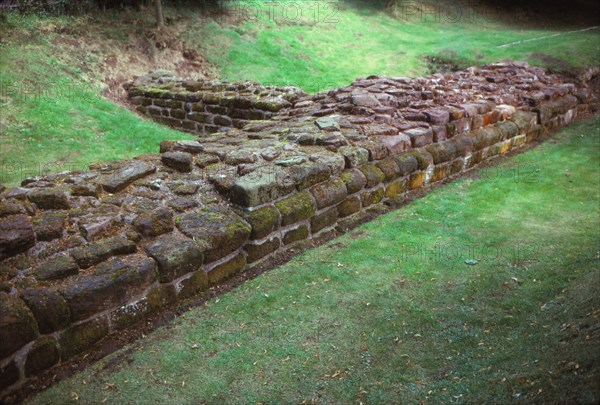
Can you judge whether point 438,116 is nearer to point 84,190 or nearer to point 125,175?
point 125,175

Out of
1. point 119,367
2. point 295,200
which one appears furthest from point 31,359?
point 295,200

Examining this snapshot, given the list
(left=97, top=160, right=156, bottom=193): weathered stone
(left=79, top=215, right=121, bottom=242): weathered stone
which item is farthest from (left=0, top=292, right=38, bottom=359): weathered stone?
(left=97, top=160, right=156, bottom=193): weathered stone

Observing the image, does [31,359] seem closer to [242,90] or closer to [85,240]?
[85,240]

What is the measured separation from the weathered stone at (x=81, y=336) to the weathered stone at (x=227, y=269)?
986 mm

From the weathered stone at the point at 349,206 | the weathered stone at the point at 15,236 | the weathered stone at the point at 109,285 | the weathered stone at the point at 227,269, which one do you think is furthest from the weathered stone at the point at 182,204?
the weathered stone at the point at 349,206

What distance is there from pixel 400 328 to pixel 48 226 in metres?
2.85

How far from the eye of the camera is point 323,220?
495 centimetres

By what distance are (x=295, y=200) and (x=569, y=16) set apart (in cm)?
2346

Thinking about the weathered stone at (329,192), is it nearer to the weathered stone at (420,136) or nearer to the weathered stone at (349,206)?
the weathered stone at (349,206)

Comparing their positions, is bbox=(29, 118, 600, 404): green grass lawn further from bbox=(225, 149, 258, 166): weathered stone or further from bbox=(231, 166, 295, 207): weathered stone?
bbox=(225, 149, 258, 166): weathered stone

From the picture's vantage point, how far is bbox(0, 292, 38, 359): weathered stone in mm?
2716

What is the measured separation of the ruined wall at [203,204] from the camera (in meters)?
3.09

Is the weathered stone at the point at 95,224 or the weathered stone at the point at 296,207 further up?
the weathered stone at the point at 95,224

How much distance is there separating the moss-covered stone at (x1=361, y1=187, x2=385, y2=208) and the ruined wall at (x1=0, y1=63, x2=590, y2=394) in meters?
0.01
